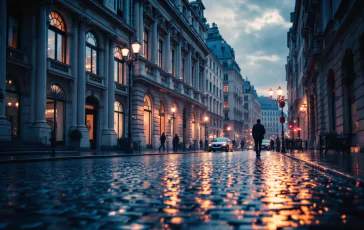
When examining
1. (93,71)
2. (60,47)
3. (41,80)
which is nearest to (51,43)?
(60,47)

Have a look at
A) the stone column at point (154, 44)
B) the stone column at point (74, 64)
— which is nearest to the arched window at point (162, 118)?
the stone column at point (154, 44)

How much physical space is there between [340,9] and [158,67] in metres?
20.8

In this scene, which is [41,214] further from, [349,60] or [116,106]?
[116,106]

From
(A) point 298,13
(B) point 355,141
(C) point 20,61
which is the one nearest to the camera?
(B) point 355,141

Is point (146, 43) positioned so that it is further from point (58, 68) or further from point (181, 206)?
point (181, 206)

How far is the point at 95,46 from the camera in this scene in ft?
94.5

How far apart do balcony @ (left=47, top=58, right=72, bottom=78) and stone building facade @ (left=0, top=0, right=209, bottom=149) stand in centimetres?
7

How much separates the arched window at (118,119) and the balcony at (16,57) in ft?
36.1

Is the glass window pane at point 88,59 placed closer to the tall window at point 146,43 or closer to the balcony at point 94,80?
the balcony at point 94,80

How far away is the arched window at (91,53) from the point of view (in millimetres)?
27750

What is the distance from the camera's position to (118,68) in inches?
1271

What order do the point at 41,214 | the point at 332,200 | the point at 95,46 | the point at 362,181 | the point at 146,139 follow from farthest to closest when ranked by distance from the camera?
the point at 146,139
the point at 95,46
the point at 362,181
the point at 332,200
the point at 41,214

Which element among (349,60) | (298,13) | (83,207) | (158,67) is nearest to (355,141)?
(349,60)

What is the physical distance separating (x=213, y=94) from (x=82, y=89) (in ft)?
149
